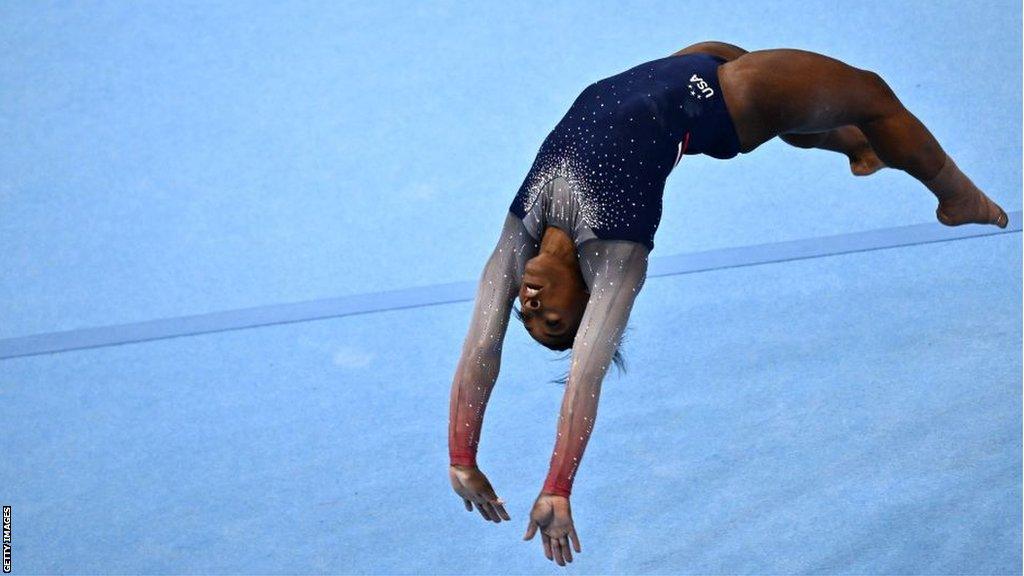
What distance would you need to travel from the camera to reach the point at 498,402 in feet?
15.6

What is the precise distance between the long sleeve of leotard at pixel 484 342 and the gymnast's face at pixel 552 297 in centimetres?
10

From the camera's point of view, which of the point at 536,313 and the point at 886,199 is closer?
the point at 536,313

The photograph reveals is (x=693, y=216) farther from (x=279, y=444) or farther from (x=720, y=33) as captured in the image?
(x=279, y=444)

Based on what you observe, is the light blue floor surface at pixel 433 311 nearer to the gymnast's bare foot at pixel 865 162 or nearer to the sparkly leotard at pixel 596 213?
the gymnast's bare foot at pixel 865 162

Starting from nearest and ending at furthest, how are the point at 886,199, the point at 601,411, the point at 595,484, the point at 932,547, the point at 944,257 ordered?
1. the point at 932,547
2. the point at 595,484
3. the point at 601,411
4. the point at 944,257
5. the point at 886,199

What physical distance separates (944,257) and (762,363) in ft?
3.14

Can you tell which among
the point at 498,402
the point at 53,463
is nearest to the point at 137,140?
the point at 53,463

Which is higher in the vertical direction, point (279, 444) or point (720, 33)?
point (720, 33)

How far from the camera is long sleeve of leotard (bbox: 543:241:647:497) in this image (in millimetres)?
2734

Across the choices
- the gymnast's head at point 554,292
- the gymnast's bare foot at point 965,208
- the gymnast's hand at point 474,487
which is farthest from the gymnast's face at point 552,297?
the gymnast's bare foot at point 965,208

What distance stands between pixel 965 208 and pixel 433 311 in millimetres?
2290

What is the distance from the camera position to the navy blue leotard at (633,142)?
2.84 m

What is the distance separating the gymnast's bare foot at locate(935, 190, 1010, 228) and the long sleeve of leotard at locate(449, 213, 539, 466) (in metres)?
1.15

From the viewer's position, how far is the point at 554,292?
282cm
